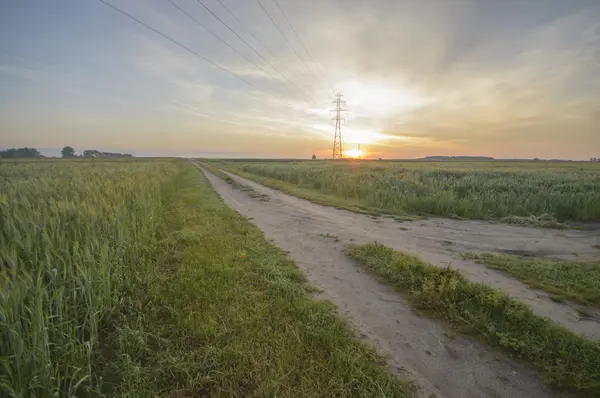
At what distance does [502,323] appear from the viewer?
431cm

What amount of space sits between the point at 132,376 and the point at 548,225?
49.3 ft

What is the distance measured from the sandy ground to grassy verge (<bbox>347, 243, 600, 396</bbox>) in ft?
0.90

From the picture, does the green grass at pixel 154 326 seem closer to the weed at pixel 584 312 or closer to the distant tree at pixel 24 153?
the weed at pixel 584 312

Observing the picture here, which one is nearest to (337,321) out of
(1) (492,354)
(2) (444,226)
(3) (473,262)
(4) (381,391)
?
(4) (381,391)

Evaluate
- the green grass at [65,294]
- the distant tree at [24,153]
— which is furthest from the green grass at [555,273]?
the distant tree at [24,153]

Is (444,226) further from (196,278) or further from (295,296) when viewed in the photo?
(196,278)

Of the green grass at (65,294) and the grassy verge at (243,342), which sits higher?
the green grass at (65,294)

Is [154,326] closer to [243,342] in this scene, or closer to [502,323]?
[243,342]

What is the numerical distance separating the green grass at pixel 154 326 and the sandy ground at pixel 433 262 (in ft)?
1.75

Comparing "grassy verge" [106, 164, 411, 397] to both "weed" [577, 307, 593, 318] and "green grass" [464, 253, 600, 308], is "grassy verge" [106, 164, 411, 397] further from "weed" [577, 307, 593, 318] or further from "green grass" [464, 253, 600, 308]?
"green grass" [464, 253, 600, 308]

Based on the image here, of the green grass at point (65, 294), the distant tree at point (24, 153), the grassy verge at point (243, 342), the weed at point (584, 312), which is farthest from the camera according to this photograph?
the distant tree at point (24, 153)

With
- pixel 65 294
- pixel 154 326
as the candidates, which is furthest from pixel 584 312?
pixel 65 294

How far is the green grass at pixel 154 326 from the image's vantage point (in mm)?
2945

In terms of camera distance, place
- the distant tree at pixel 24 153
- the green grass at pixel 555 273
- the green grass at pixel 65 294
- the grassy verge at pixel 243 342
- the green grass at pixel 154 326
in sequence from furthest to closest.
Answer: the distant tree at pixel 24 153
the green grass at pixel 555 273
the grassy verge at pixel 243 342
the green grass at pixel 154 326
the green grass at pixel 65 294
